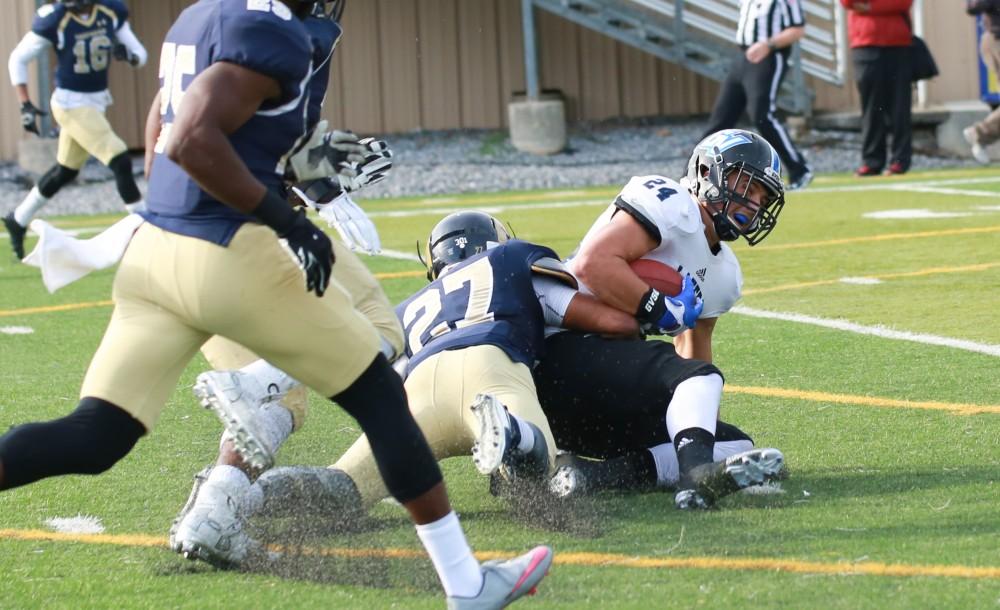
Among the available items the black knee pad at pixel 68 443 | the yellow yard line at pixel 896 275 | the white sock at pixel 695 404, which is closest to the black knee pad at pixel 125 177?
the yellow yard line at pixel 896 275

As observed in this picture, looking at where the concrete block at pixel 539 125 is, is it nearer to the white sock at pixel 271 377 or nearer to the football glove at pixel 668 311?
the football glove at pixel 668 311

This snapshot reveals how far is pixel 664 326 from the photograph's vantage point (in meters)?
4.59

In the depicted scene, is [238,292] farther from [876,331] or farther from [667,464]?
[876,331]

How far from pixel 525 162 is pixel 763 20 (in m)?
3.98

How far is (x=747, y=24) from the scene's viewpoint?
13555 mm

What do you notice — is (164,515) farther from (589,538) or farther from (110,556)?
(589,538)

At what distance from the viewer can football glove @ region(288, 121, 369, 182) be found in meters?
3.85

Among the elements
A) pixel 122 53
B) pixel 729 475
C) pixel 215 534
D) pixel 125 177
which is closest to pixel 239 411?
pixel 215 534

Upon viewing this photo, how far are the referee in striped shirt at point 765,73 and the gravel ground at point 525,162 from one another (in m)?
1.76

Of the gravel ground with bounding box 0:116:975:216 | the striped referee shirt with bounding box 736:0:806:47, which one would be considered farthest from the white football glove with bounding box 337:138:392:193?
the gravel ground with bounding box 0:116:975:216

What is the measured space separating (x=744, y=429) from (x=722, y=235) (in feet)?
2.28

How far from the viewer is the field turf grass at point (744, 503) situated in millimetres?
3533

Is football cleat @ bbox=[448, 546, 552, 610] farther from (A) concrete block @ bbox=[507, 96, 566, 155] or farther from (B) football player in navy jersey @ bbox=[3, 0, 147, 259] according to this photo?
(A) concrete block @ bbox=[507, 96, 566, 155]

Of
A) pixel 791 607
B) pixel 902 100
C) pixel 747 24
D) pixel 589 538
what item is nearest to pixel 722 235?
pixel 589 538
